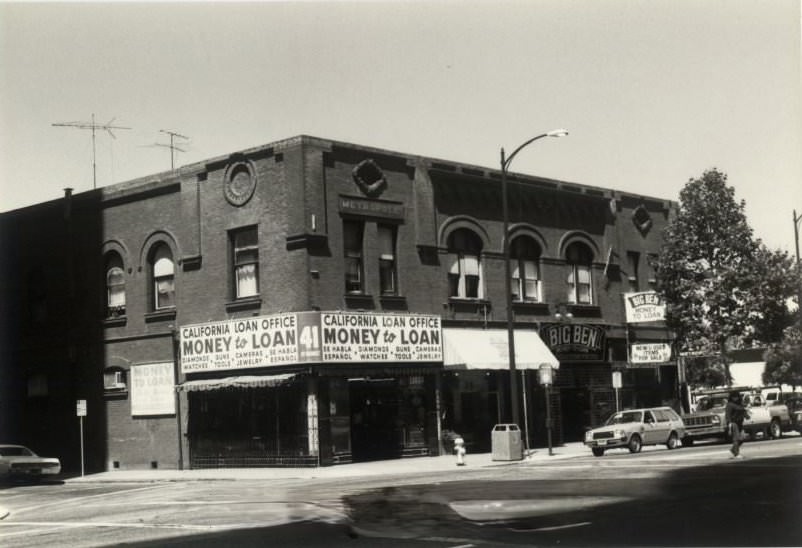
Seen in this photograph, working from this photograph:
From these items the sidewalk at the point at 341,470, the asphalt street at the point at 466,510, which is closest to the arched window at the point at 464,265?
the sidewalk at the point at 341,470

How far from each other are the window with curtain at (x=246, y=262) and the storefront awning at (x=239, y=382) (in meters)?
2.75

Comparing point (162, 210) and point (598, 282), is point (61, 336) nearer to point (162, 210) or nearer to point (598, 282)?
point (162, 210)

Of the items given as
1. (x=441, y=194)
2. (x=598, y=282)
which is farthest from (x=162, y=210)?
(x=598, y=282)

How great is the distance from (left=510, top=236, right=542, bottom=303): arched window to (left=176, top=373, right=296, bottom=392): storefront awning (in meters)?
10.9

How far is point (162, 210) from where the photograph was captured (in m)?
34.7

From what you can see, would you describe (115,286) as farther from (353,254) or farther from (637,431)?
(637,431)

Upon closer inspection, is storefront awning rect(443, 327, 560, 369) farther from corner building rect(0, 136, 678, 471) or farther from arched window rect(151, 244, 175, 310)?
arched window rect(151, 244, 175, 310)

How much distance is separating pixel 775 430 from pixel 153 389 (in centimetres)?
2226

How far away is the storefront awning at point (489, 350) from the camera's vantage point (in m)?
33.2

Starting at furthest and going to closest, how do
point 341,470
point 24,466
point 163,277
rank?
point 163,277 < point 24,466 < point 341,470

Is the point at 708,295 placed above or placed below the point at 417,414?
above

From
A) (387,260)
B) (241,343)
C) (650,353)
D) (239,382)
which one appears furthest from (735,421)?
(650,353)

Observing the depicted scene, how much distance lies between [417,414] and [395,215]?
6.56m

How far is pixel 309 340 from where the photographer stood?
96.4 feet
